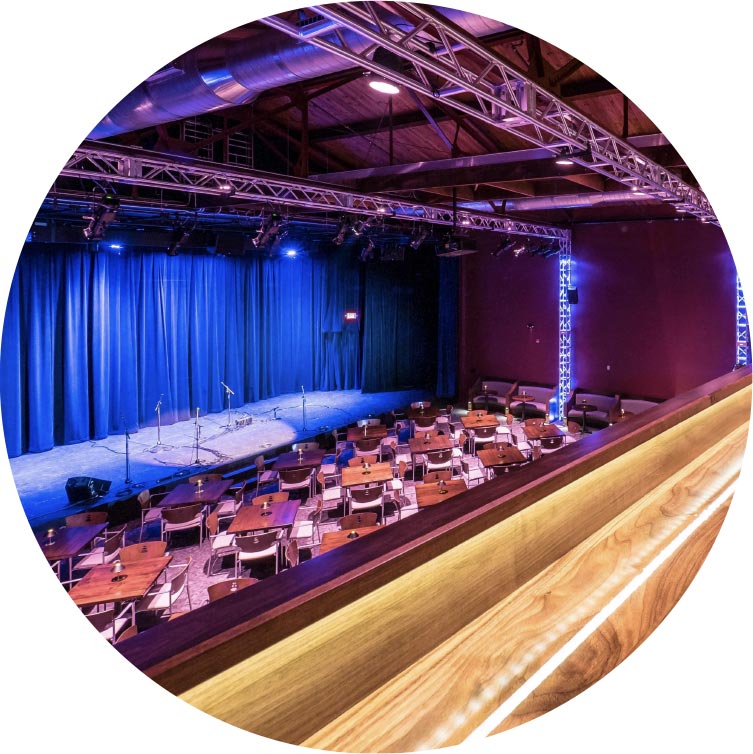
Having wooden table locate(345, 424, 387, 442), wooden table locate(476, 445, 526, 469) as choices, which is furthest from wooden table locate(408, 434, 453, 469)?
wooden table locate(345, 424, 387, 442)

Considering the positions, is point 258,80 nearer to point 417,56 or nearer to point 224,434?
point 417,56

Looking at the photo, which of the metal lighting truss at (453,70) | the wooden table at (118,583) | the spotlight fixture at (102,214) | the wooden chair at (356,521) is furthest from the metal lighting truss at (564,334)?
the wooden table at (118,583)

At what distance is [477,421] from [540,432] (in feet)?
4.10

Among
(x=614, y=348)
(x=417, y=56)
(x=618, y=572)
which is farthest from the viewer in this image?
(x=614, y=348)

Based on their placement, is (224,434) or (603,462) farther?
(224,434)

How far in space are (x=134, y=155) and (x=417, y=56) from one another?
368cm

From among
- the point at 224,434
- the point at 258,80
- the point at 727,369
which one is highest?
the point at 258,80

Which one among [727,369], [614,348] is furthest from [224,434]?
[727,369]

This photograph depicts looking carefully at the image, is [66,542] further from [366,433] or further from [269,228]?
[269,228]

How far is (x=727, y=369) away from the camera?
11.2m

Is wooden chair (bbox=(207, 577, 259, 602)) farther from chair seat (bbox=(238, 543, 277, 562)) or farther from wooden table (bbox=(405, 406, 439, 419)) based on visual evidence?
wooden table (bbox=(405, 406, 439, 419))

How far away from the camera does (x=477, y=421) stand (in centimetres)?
1048

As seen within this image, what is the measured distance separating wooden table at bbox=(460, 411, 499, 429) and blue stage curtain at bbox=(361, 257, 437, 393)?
546 cm

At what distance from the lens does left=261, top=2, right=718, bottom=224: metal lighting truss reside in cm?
323
